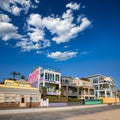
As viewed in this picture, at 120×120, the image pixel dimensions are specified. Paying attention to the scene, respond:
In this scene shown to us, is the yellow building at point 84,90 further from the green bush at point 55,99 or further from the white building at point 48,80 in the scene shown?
the green bush at point 55,99

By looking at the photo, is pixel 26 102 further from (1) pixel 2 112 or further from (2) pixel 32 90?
(1) pixel 2 112

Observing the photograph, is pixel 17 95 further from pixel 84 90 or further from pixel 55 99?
pixel 84 90

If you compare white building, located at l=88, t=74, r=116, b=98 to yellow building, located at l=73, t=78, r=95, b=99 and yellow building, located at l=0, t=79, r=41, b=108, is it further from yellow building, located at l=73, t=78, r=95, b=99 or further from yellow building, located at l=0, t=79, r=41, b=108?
yellow building, located at l=0, t=79, r=41, b=108

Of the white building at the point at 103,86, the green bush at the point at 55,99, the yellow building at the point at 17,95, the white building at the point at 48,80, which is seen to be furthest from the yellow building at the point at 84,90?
the yellow building at the point at 17,95

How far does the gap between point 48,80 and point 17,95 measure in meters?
15.6

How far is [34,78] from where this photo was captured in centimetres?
6900

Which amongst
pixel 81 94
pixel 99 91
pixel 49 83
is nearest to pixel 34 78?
pixel 49 83

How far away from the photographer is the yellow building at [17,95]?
47.0 metres

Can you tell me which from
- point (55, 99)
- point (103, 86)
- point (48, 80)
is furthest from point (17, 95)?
point (103, 86)

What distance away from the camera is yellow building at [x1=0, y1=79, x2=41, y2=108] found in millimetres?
47000

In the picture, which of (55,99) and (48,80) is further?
(48,80)

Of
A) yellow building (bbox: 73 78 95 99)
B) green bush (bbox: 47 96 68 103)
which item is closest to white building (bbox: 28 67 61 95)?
green bush (bbox: 47 96 68 103)

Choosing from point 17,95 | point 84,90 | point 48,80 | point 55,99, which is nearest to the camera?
point 17,95

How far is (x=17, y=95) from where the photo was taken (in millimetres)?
49656
